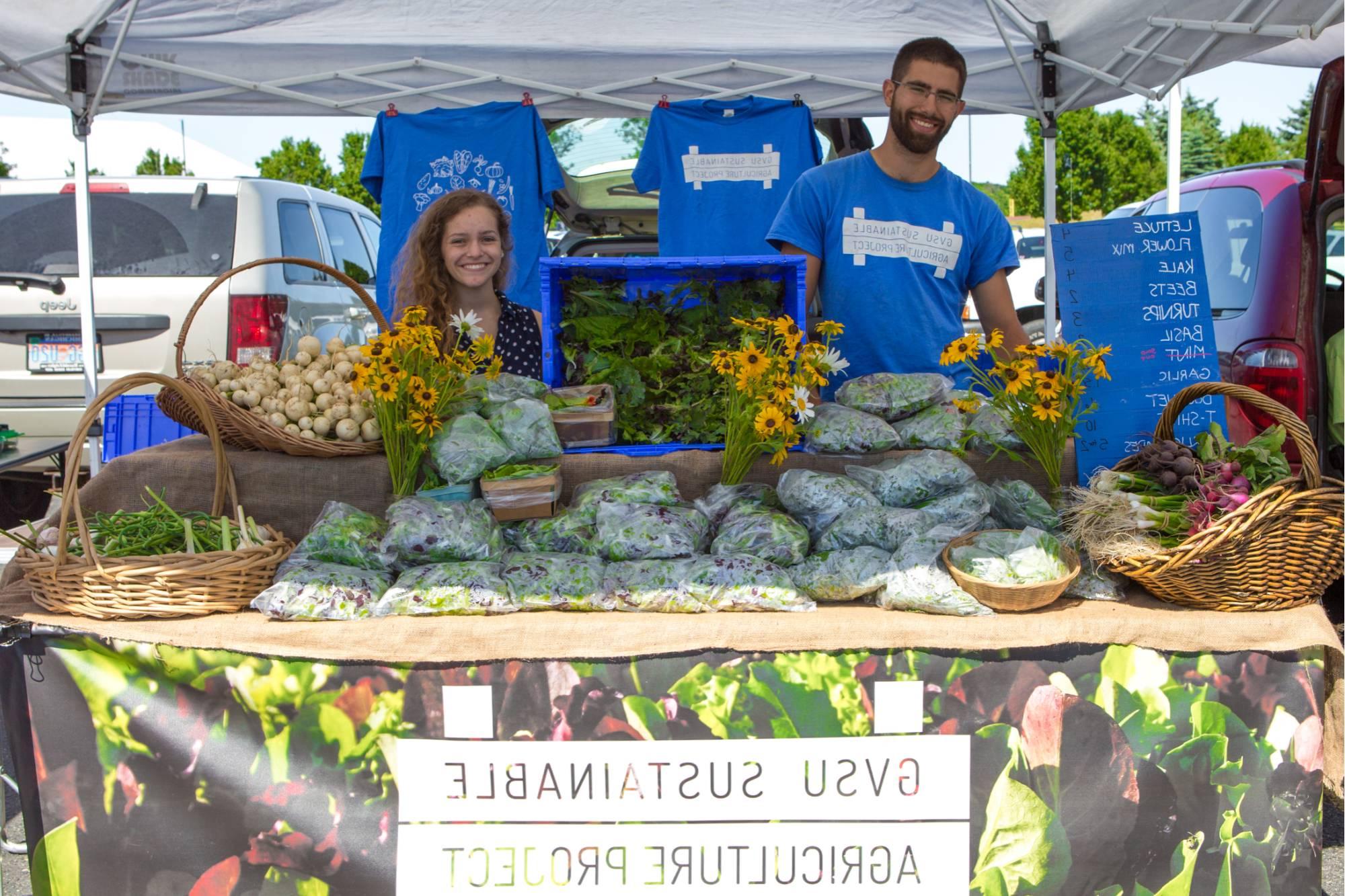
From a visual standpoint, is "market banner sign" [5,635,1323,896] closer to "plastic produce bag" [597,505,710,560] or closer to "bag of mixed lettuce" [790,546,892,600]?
"bag of mixed lettuce" [790,546,892,600]

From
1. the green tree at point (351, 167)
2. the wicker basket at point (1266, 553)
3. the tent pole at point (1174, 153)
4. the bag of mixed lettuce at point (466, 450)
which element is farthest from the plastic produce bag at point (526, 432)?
the green tree at point (351, 167)

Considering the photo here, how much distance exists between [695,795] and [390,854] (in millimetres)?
600

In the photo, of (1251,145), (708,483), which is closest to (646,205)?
(708,483)

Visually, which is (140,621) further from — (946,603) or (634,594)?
(946,603)

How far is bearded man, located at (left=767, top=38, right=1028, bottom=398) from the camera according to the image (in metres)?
3.34

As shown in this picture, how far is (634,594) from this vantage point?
7.18 ft

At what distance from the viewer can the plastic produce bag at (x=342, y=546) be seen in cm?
227

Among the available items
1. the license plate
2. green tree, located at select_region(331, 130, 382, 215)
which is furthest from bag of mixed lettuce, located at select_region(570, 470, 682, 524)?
green tree, located at select_region(331, 130, 382, 215)

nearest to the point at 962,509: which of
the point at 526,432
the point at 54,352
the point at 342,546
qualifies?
the point at 526,432

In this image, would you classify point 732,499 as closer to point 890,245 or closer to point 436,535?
point 436,535

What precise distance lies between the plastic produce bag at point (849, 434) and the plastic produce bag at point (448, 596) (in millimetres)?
875

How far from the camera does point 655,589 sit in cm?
219

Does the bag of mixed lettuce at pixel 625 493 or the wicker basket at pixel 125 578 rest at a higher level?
the bag of mixed lettuce at pixel 625 493

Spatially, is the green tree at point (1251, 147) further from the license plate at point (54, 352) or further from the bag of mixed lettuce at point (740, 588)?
the bag of mixed lettuce at point (740, 588)
